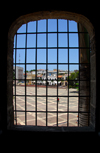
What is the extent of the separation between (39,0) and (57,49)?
268 cm

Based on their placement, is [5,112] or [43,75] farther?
[43,75]

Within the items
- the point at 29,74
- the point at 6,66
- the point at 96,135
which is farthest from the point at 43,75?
the point at 96,135

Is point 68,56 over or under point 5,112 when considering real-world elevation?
over

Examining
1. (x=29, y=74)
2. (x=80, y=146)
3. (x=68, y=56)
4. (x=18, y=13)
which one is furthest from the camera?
(x=29, y=74)

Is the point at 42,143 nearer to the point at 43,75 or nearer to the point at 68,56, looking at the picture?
the point at 68,56

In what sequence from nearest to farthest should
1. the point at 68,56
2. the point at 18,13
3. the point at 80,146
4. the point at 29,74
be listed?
the point at 80,146
the point at 18,13
the point at 68,56
the point at 29,74

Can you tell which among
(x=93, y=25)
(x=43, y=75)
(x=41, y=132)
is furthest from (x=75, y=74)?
(x=41, y=132)

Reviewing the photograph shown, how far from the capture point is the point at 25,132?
79.0 inches

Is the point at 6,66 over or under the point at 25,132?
over

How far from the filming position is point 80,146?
185 centimetres

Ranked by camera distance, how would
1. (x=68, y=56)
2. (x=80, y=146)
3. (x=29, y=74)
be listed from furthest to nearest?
(x=29, y=74) → (x=68, y=56) → (x=80, y=146)

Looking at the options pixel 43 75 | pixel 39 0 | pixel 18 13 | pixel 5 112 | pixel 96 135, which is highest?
pixel 39 0

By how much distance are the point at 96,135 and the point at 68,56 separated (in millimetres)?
3213

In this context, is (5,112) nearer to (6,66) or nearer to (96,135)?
(6,66)
